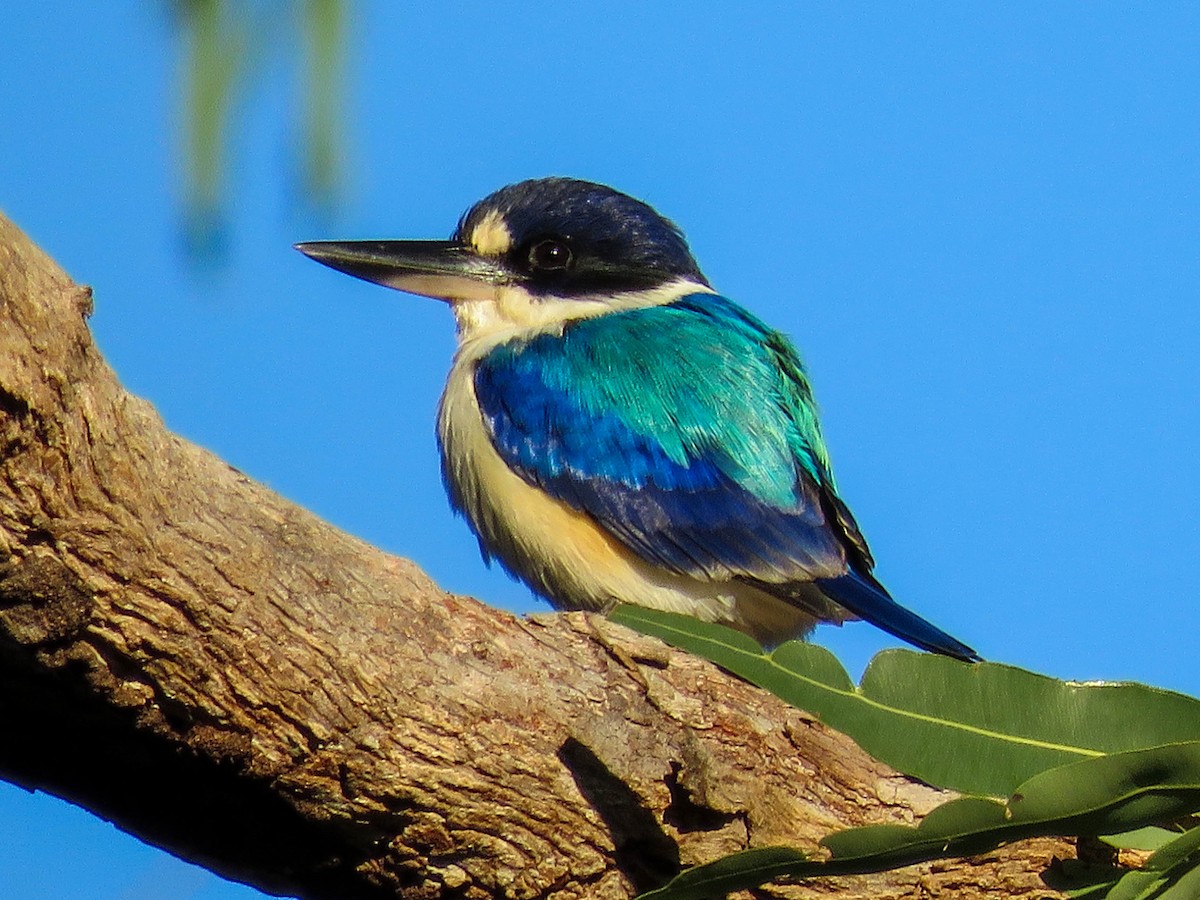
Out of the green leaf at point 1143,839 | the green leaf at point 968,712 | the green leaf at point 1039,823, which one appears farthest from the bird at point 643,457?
the green leaf at point 1039,823

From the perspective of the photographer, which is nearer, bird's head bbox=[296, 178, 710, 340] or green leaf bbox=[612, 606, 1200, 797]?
green leaf bbox=[612, 606, 1200, 797]

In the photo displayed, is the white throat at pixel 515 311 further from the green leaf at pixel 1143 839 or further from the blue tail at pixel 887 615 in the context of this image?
the green leaf at pixel 1143 839

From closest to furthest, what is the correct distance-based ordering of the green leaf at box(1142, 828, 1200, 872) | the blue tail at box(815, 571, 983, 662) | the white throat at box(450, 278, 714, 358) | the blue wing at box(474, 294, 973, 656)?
the green leaf at box(1142, 828, 1200, 872) < the blue tail at box(815, 571, 983, 662) < the blue wing at box(474, 294, 973, 656) < the white throat at box(450, 278, 714, 358)

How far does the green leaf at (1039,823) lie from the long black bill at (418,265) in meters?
3.43

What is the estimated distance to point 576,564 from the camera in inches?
200

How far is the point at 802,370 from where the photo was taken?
584 cm

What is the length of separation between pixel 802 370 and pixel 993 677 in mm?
2776

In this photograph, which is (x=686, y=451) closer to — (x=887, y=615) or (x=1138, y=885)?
(x=887, y=615)

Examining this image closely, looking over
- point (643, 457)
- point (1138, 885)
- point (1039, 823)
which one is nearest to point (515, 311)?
point (643, 457)

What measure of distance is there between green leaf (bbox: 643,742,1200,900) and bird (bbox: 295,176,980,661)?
1.97m

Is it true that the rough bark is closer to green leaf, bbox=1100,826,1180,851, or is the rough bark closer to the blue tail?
green leaf, bbox=1100,826,1180,851

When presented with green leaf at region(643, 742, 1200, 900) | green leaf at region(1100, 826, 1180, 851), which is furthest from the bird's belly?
green leaf at region(643, 742, 1200, 900)

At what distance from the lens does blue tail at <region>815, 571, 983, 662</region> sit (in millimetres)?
4832

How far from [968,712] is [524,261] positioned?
10.4ft
